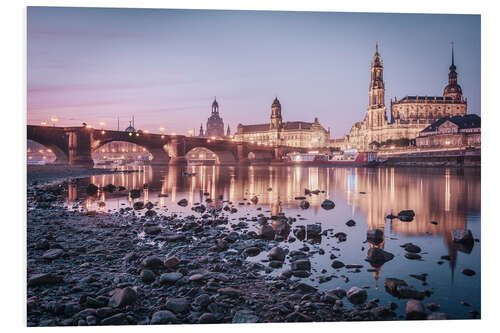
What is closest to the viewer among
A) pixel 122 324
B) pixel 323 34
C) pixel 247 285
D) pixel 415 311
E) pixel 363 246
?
pixel 122 324

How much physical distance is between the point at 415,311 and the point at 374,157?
78561mm

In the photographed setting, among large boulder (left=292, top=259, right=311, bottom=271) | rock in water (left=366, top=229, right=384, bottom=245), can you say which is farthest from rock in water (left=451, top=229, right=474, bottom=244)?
large boulder (left=292, top=259, right=311, bottom=271)

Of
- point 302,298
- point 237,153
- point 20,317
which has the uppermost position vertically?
point 237,153

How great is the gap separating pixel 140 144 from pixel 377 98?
112 metres

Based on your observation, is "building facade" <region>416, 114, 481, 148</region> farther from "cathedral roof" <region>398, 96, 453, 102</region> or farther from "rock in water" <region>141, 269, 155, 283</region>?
"rock in water" <region>141, 269, 155, 283</region>

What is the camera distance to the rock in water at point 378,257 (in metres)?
5.72

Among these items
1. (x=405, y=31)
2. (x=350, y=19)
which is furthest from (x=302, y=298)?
(x=405, y=31)

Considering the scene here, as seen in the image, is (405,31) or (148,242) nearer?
(148,242)

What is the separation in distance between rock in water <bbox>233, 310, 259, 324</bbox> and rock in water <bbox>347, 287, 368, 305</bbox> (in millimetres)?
1384

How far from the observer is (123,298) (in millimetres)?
3994

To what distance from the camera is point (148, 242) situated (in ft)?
22.2

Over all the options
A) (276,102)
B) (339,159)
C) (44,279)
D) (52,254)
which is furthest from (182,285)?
(276,102)

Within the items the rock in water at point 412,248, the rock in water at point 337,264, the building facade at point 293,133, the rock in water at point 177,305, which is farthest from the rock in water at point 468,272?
the building facade at point 293,133

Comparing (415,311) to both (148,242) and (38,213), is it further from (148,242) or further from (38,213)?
(38,213)
